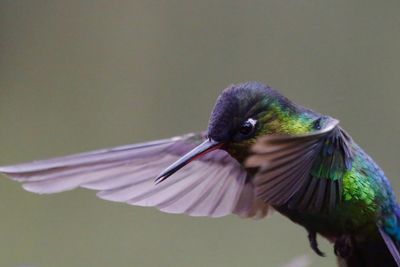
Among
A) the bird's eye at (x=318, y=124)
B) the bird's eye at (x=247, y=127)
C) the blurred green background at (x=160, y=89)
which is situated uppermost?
the bird's eye at (x=247, y=127)

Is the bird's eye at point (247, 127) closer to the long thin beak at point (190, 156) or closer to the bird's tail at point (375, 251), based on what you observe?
the long thin beak at point (190, 156)

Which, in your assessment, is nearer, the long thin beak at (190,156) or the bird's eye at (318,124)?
the long thin beak at (190,156)

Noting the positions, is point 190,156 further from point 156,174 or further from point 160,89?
point 160,89

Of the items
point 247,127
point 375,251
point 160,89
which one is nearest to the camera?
point 247,127

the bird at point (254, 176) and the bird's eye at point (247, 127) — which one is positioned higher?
the bird's eye at point (247, 127)

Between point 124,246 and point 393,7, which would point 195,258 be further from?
point 393,7

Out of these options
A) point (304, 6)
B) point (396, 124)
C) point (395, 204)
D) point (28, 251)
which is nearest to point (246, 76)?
point (304, 6)

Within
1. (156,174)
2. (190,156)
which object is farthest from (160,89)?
(190,156)

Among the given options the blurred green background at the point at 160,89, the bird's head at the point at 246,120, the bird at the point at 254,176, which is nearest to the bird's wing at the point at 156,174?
the bird at the point at 254,176

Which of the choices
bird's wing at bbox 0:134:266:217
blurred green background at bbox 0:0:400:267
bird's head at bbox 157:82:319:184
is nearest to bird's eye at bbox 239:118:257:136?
bird's head at bbox 157:82:319:184
